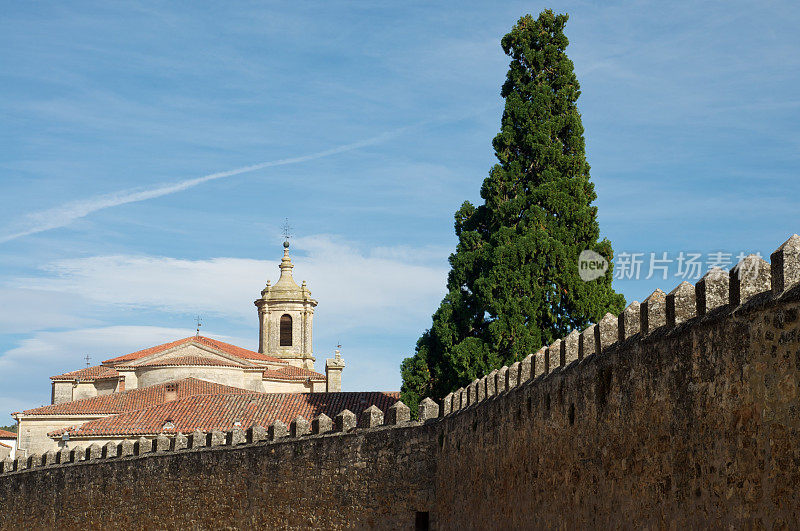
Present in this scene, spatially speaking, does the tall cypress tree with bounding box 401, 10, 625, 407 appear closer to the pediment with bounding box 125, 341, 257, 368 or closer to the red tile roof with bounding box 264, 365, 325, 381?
the pediment with bounding box 125, 341, 257, 368

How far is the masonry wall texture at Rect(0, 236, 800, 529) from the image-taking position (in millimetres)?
6086

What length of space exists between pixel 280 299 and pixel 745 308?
69.4 meters

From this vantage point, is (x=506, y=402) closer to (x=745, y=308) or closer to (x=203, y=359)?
(x=745, y=308)

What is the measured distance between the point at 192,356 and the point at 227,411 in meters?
17.0

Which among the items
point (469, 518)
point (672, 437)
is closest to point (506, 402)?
point (469, 518)

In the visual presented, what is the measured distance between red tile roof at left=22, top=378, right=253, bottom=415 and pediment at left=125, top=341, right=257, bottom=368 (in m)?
5.17

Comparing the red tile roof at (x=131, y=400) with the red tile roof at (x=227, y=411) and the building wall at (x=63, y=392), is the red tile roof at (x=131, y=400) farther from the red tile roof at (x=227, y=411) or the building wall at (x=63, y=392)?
the building wall at (x=63, y=392)

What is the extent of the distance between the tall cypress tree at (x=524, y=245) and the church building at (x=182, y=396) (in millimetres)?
9772

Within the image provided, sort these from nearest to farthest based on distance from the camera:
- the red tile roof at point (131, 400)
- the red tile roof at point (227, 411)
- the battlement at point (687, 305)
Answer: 1. the battlement at point (687, 305)
2. the red tile roof at point (227, 411)
3. the red tile roof at point (131, 400)

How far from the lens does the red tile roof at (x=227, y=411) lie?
118 ft

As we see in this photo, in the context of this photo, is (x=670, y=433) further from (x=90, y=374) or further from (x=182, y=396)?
(x=90, y=374)

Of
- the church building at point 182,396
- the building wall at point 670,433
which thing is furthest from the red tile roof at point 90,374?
the building wall at point 670,433

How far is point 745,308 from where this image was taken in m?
6.34

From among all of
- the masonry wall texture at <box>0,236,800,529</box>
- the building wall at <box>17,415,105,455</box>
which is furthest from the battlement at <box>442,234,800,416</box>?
the building wall at <box>17,415,105,455</box>
